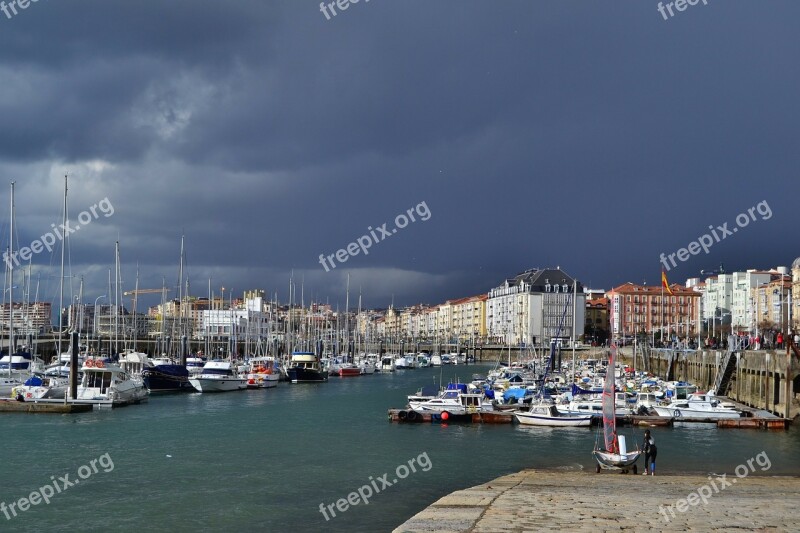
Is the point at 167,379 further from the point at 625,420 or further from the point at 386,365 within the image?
the point at 386,365

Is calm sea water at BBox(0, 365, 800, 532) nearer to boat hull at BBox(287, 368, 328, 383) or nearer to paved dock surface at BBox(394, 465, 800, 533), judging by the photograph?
paved dock surface at BBox(394, 465, 800, 533)

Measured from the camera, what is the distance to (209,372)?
9100cm

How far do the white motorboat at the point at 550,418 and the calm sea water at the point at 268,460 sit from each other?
4.32 feet

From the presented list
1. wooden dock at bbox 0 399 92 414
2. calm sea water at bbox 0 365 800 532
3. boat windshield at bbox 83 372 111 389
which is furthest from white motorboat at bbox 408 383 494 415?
wooden dock at bbox 0 399 92 414

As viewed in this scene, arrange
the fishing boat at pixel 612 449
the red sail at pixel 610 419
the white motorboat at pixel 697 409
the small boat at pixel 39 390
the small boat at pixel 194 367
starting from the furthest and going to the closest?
the small boat at pixel 194 367
the small boat at pixel 39 390
the white motorboat at pixel 697 409
the red sail at pixel 610 419
the fishing boat at pixel 612 449

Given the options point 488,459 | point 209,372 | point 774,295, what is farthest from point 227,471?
point 774,295

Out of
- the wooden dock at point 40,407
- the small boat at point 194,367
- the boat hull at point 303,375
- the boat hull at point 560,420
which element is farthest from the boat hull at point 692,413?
the boat hull at point 303,375

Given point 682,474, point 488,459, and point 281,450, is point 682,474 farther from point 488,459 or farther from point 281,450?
point 281,450

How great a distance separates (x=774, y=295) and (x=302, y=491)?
591ft

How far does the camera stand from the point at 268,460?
42.1 meters

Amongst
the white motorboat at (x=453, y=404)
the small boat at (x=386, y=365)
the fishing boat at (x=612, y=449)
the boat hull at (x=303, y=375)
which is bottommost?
the small boat at (x=386, y=365)

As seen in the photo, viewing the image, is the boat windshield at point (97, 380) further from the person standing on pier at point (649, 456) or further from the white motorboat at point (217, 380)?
the person standing on pier at point (649, 456)

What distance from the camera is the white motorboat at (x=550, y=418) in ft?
185

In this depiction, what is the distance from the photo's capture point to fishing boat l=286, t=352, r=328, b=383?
11012 centimetres
